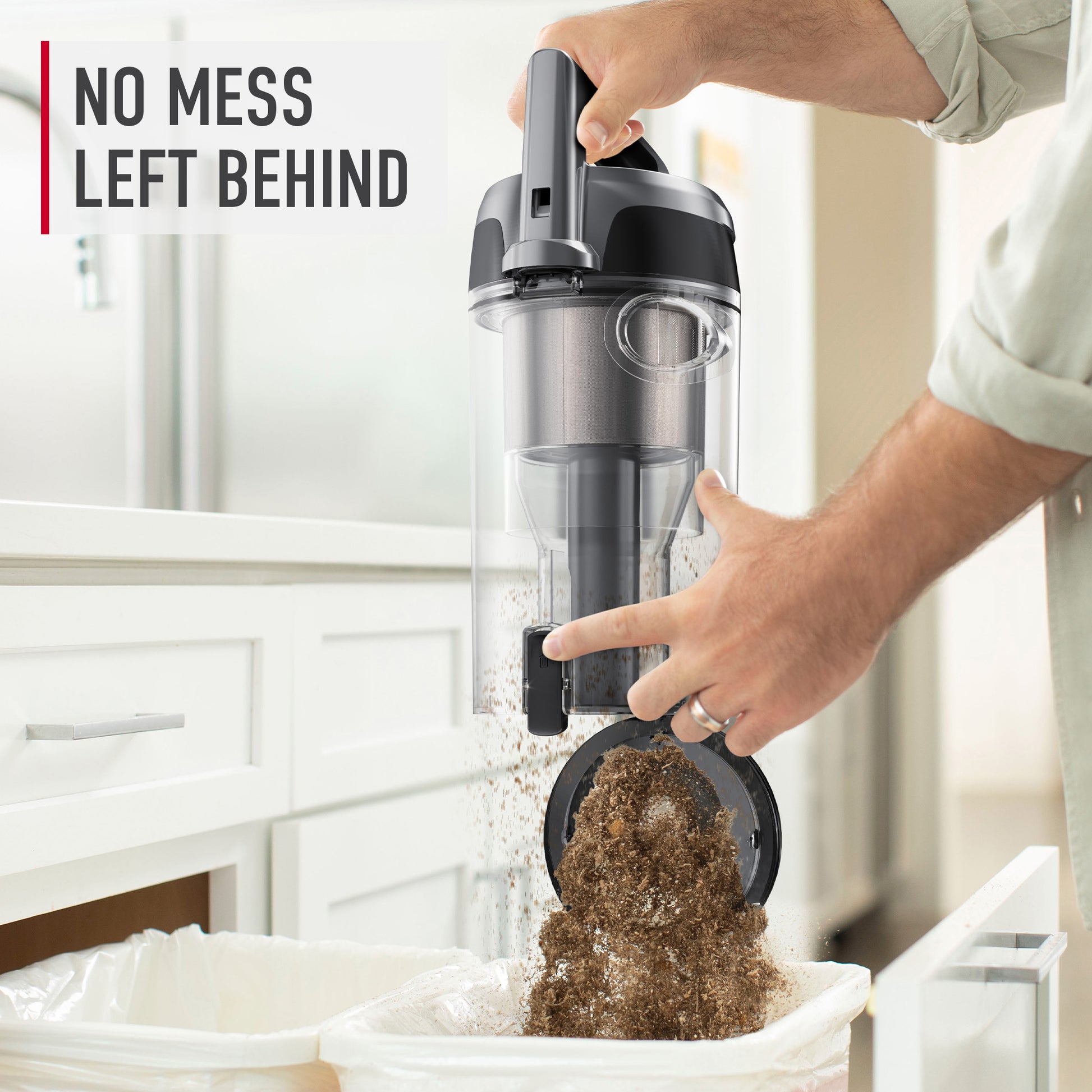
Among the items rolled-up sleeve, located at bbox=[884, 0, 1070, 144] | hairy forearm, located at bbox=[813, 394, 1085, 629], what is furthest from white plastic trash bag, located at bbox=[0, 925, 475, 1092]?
rolled-up sleeve, located at bbox=[884, 0, 1070, 144]

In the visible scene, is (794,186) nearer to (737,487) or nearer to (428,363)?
(428,363)

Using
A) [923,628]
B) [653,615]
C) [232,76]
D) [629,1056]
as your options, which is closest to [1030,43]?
[653,615]

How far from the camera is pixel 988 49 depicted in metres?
0.68

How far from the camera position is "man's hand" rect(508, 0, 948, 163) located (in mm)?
570

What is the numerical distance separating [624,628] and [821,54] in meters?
0.40

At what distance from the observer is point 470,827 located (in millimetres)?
1071

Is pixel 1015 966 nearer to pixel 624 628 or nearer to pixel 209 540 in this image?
pixel 624 628

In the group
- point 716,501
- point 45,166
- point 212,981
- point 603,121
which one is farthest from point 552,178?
point 45,166

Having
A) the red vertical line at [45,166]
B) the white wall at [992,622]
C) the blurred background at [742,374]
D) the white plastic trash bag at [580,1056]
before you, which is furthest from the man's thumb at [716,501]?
the white wall at [992,622]

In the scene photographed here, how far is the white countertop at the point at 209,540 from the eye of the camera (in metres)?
0.68

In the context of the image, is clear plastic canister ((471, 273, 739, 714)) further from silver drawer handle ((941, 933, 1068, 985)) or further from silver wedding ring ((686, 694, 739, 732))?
silver drawer handle ((941, 933, 1068, 985))

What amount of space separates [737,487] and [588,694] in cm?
16

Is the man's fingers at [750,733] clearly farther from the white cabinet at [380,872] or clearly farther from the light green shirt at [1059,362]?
the white cabinet at [380,872]

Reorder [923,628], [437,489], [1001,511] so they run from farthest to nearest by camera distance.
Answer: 1. [923,628]
2. [437,489]
3. [1001,511]
